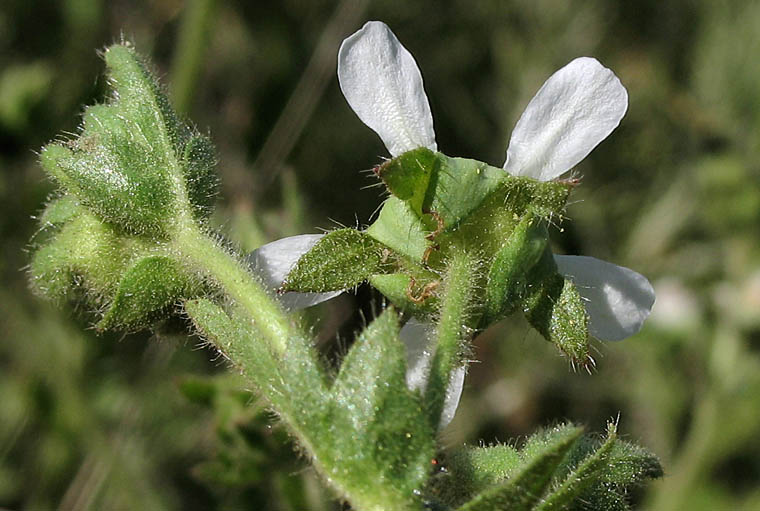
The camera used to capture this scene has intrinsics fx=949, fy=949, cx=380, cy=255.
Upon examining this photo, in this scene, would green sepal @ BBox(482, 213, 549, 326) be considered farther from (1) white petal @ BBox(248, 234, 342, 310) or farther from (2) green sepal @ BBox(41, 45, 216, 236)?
(2) green sepal @ BBox(41, 45, 216, 236)

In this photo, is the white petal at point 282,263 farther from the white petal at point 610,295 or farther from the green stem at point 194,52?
the green stem at point 194,52

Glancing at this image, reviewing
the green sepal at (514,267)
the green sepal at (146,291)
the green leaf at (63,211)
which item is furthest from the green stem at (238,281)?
the green sepal at (514,267)

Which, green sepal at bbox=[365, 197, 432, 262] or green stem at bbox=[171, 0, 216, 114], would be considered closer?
green sepal at bbox=[365, 197, 432, 262]

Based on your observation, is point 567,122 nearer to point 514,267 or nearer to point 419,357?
point 514,267

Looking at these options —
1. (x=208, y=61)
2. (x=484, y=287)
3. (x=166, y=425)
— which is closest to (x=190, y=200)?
(x=484, y=287)

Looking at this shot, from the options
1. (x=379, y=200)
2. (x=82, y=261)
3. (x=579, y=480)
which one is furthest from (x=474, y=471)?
(x=379, y=200)

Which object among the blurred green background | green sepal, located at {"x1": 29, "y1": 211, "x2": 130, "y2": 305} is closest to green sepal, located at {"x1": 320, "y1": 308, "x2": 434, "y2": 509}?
green sepal, located at {"x1": 29, "y1": 211, "x2": 130, "y2": 305}
